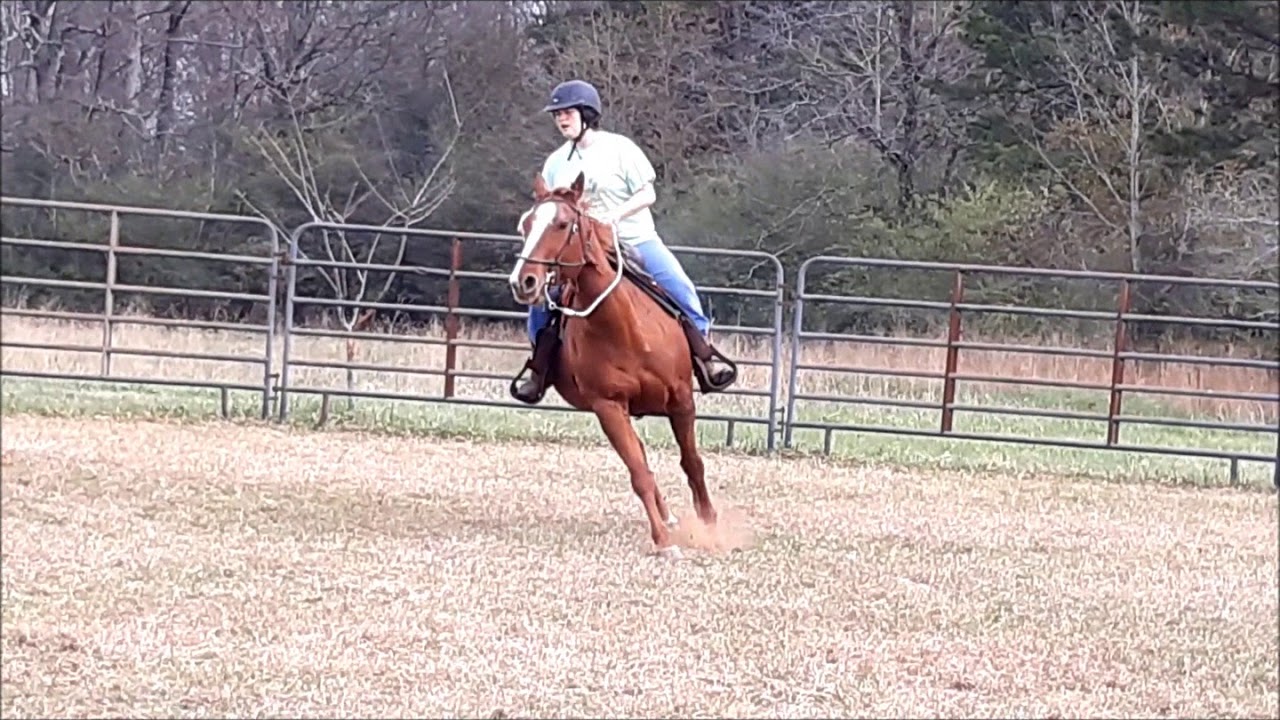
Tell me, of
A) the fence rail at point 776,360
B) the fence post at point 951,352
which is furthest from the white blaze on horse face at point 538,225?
the fence post at point 951,352

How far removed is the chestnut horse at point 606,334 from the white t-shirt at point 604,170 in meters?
0.25

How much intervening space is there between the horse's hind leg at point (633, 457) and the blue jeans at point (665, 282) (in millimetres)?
551

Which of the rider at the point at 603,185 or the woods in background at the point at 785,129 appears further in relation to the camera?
the woods in background at the point at 785,129

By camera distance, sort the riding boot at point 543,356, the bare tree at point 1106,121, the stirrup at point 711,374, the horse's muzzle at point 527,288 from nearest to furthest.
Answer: the horse's muzzle at point 527,288
the riding boot at point 543,356
the stirrup at point 711,374
the bare tree at point 1106,121

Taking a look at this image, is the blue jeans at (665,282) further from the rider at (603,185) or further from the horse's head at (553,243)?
the horse's head at (553,243)

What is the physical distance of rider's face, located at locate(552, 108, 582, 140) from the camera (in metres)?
7.09

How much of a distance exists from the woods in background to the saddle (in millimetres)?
13175

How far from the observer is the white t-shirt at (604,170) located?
24.0 ft

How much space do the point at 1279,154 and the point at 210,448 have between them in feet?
56.3

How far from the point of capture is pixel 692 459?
25.5 feet

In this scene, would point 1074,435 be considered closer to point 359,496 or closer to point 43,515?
point 359,496

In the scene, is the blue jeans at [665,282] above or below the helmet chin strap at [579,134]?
below

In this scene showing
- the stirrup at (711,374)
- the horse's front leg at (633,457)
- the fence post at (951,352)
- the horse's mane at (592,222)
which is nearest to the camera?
the horse's mane at (592,222)

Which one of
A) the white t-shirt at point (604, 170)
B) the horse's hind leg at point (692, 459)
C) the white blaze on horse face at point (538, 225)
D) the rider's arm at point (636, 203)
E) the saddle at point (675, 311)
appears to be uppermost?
the white t-shirt at point (604, 170)
